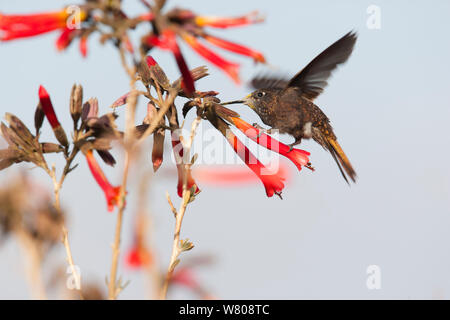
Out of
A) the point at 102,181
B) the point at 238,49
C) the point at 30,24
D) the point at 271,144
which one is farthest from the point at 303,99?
the point at 30,24

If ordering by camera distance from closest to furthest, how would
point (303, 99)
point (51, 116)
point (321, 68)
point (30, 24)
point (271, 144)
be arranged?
1. point (30, 24)
2. point (51, 116)
3. point (271, 144)
4. point (321, 68)
5. point (303, 99)

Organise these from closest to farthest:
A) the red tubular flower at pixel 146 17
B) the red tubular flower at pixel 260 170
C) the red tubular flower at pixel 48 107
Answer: the red tubular flower at pixel 146 17, the red tubular flower at pixel 48 107, the red tubular flower at pixel 260 170

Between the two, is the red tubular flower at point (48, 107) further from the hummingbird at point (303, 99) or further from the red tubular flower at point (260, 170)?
the hummingbird at point (303, 99)

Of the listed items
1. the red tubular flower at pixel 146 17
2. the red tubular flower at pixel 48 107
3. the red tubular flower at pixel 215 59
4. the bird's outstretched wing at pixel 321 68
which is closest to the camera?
the red tubular flower at pixel 146 17

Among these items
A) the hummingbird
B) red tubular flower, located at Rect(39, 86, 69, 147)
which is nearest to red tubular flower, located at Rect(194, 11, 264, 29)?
red tubular flower, located at Rect(39, 86, 69, 147)

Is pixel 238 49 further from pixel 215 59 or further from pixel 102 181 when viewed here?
pixel 102 181

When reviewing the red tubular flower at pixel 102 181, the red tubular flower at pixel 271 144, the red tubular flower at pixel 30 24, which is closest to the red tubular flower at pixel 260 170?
the red tubular flower at pixel 271 144

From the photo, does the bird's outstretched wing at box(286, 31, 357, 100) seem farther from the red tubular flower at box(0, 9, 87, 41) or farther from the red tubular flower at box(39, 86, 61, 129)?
the red tubular flower at box(0, 9, 87, 41)
